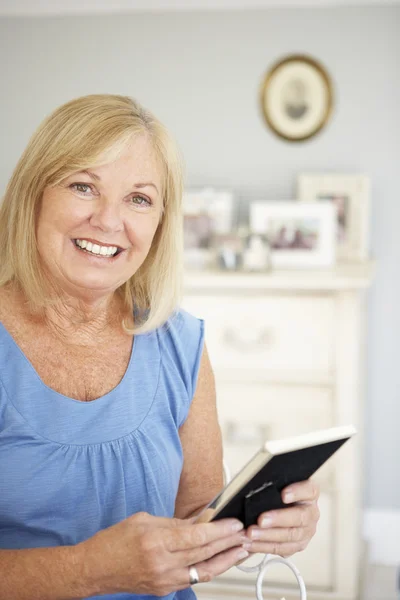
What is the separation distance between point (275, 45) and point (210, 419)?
1.75 meters

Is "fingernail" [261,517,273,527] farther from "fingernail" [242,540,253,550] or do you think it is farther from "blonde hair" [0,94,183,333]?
"blonde hair" [0,94,183,333]

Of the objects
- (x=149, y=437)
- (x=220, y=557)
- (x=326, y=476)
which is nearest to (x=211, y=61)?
(x=326, y=476)

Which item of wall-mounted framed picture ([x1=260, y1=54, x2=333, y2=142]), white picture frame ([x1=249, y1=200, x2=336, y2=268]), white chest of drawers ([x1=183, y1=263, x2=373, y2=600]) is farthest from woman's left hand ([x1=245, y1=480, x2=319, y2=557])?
wall-mounted framed picture ([x1=260, y1=54, x2=333, y2=142])

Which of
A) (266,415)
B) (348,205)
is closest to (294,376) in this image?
(266,415)

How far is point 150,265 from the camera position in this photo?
4.79ft

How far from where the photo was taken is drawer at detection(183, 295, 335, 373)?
2.37 metres

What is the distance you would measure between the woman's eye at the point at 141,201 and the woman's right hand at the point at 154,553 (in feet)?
1.62

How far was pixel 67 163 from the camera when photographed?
1.23 metres

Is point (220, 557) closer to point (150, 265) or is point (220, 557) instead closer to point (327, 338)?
point (150, 265)

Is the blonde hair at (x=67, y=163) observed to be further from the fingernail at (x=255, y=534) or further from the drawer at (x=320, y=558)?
the drawer at (x=320, y=558)

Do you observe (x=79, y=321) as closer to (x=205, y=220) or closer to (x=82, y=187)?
(x=82, y=187)

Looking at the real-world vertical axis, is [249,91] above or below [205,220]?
above

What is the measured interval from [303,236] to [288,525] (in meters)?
1.47

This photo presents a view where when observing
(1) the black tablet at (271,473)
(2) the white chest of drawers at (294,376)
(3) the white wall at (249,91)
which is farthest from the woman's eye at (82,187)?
(3) the white wall at (249,91)
